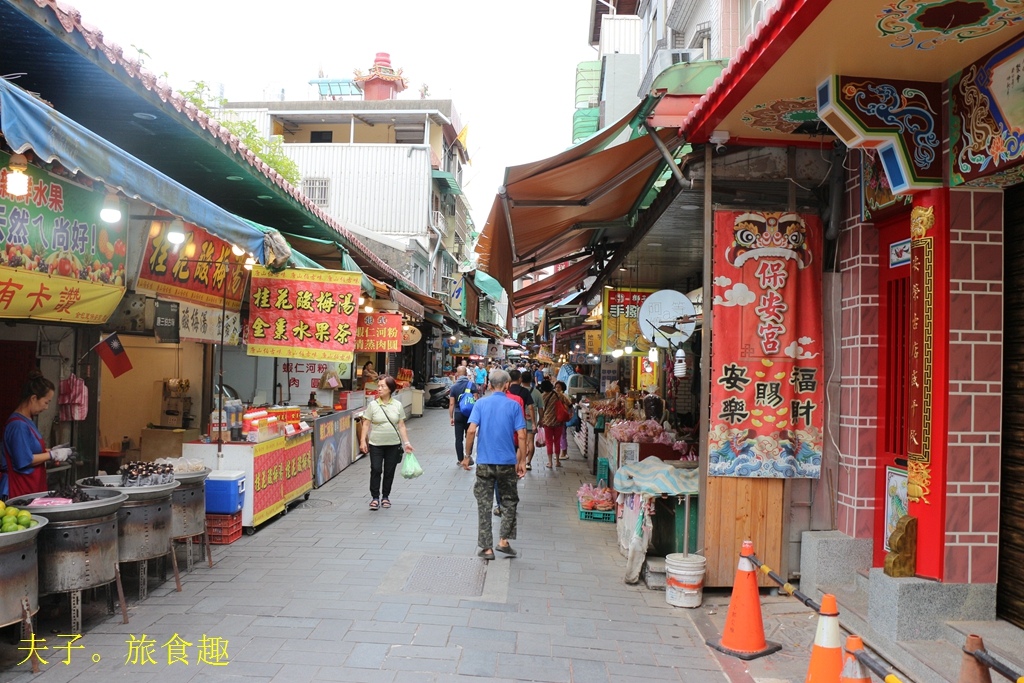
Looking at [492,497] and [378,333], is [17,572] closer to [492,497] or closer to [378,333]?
[492,497]

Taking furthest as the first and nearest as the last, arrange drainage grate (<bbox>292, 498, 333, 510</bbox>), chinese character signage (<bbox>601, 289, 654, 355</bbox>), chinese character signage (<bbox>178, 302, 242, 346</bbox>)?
chinese character signage (<bbox>601, 289, 654, 355</bbox>) → drainage grate (<bbox>292, 498, 333, 510</bbox>) → chinese character signage (<bbox>178, 302, 242, 346</bbox>)

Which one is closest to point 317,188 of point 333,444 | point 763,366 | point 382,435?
point 333,444

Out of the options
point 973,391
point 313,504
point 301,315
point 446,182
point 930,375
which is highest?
point 446,182

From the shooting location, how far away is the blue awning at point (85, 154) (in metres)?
3.64

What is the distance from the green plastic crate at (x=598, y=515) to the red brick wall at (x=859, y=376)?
12.8ft

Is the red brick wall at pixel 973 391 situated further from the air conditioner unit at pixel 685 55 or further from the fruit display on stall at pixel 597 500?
the air conditioner unit at pixel 685 55

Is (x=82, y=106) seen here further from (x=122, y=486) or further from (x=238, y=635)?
(x=238, y=635)

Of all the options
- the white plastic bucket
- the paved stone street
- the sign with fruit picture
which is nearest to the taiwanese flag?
the sign with fruit picture

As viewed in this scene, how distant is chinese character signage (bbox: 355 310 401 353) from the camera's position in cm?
1534

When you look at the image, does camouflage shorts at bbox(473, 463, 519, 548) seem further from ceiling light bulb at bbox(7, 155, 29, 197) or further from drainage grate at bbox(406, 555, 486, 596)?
ceiling light bulb at bbox(7, 155, 29, 197)

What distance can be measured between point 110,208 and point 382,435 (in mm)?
4740

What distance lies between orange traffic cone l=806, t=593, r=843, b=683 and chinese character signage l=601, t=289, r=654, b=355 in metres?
7.64

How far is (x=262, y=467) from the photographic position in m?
8.61

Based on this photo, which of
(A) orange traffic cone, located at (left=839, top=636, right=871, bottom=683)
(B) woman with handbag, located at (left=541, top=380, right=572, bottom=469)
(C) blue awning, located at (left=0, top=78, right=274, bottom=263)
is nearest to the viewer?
(A) orange traffic cone, located at (left=839, top=636, right=871, bottom=683)
